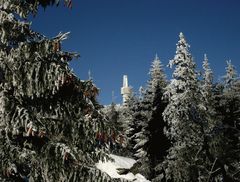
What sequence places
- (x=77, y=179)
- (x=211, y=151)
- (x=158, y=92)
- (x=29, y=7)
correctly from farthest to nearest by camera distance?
(x=158, y=92)
(x=211, y=151)
(x=29, y=7)
(x=77, y=179)

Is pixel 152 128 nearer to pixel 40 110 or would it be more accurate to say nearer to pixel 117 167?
pixel 117 167

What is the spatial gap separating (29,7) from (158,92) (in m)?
33.6

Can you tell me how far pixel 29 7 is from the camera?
8.12 metres

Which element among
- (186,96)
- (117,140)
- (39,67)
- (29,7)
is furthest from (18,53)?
(186,96)

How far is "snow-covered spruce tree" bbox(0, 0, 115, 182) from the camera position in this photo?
22.8 ft

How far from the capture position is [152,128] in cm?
4053

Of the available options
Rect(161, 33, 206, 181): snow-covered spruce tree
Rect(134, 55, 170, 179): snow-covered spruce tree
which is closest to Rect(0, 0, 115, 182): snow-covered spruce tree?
Rect(161, 33, 206, 181): snow-covered spruce tree

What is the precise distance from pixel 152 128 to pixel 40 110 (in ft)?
110

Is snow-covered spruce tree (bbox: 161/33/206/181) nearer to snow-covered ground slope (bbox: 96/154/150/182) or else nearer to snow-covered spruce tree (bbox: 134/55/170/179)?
snow-covered ground slope (bbox: 96/154/150/182)

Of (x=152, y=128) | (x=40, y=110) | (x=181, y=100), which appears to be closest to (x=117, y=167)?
(x=181, y=100)

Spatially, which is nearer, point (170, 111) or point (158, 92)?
point (170, 111)

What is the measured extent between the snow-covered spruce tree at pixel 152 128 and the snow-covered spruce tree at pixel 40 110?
29.6 metres

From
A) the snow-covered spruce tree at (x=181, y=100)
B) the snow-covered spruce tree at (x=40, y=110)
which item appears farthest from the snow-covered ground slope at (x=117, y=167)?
the snow-covered spruce tree at (x=40, y=110)

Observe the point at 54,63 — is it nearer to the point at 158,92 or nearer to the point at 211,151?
the point at 211,151
